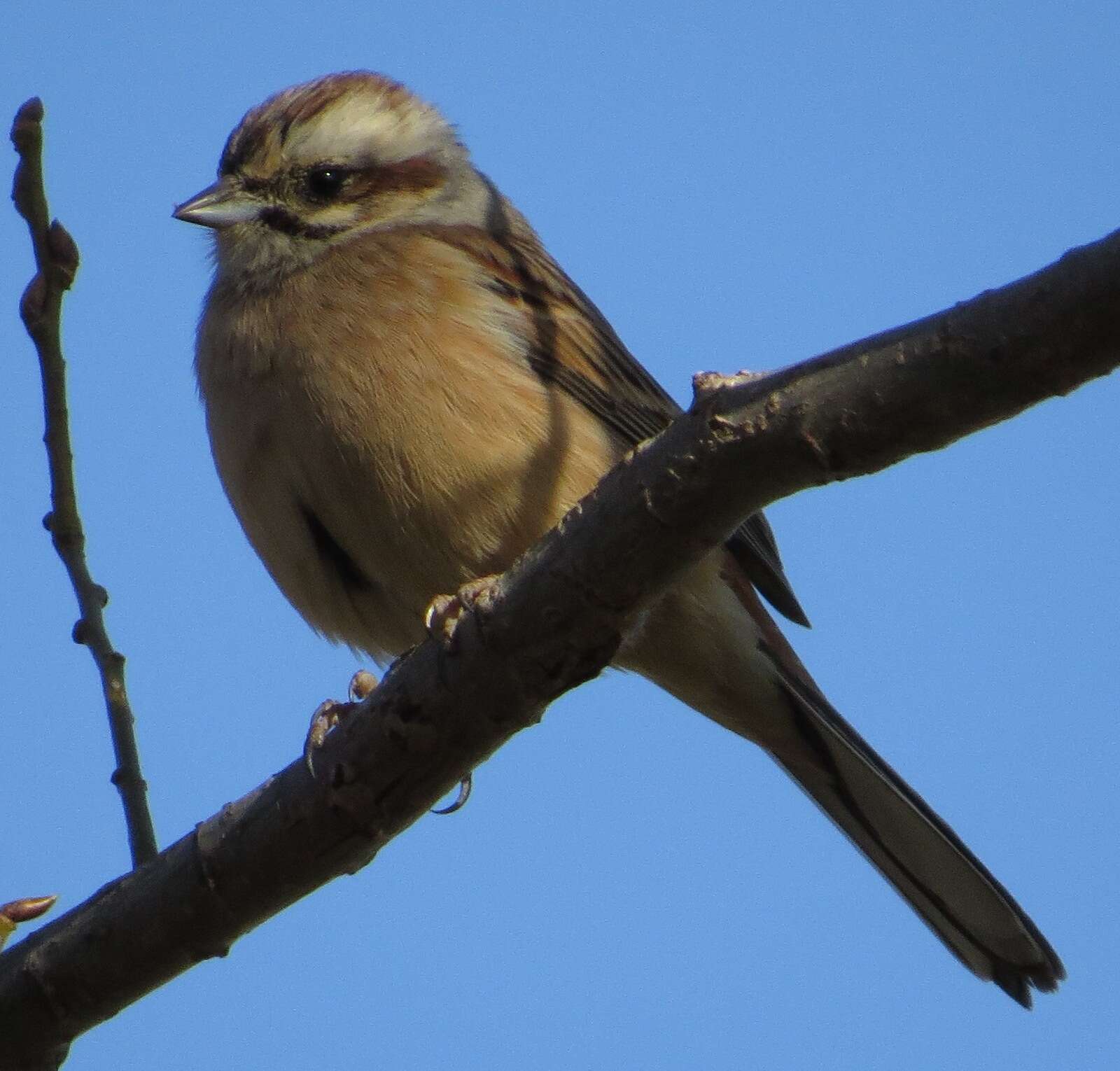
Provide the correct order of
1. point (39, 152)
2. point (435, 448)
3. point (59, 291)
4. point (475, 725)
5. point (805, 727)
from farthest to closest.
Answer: point (805, 727), point (435, 448), point (475, 725), point (59, 291), point (39, 152)

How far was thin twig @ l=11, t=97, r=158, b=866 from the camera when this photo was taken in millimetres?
3234

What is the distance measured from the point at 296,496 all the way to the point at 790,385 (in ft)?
7.76

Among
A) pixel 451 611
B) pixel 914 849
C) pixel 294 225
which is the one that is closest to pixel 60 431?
pixel 451 611

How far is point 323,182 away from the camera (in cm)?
630

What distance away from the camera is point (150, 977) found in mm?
4172

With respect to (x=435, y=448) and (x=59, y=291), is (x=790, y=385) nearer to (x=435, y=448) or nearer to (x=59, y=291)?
(x=59, y=291)

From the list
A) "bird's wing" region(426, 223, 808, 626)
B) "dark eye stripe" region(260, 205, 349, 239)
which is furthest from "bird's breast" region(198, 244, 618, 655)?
"dark eye stripe" region(260, 205, 349, 239)

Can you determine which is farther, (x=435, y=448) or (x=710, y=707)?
(x=710, y=707)

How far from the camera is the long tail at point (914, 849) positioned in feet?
17.7

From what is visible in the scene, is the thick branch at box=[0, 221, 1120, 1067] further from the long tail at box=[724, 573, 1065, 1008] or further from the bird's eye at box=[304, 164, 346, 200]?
the bird's eye at box=[304, 164, 346, 200]

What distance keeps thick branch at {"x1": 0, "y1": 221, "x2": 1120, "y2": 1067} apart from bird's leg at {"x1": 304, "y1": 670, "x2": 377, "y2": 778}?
2.6 inches

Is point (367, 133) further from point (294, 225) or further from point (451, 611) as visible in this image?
point (451, 611)

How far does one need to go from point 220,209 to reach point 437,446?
1631mm

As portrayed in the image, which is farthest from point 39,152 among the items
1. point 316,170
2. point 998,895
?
point 998,895
